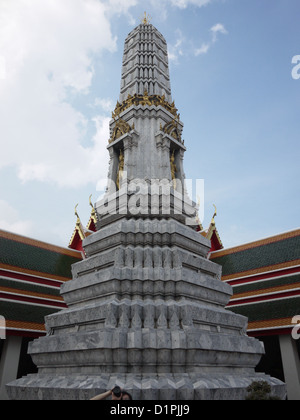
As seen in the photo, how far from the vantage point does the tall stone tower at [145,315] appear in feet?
18.4

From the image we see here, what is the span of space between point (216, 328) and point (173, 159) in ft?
20.0

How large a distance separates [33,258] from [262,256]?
37.8 feet

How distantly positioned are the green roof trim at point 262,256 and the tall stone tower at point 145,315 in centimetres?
781

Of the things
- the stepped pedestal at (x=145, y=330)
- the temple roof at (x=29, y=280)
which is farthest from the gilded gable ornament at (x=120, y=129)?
the temple roof at (x=29, y=280)

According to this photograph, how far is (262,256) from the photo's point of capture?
1597 cm

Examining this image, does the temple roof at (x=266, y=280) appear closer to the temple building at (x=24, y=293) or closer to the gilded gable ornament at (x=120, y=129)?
the temple building at (x=24, y=293)

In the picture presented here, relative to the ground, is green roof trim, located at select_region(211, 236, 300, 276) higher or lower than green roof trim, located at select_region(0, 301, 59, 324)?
higher

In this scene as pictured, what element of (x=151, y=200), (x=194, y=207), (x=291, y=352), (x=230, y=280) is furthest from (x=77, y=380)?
(x=230, y=280)

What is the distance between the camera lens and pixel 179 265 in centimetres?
721

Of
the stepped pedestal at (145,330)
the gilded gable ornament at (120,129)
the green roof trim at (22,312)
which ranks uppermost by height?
the gilded gable ornament at (120,129)

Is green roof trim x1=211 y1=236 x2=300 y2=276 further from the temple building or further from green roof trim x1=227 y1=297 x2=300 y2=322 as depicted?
the temple building

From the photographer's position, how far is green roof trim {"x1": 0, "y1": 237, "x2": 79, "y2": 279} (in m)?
14.5

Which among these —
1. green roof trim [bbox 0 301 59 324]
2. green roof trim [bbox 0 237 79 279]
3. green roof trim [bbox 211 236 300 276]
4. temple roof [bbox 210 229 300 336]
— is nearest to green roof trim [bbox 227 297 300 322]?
temple roof [bbox 210 229 300 336]

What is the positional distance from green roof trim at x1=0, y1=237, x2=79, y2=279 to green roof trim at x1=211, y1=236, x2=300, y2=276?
848cm
